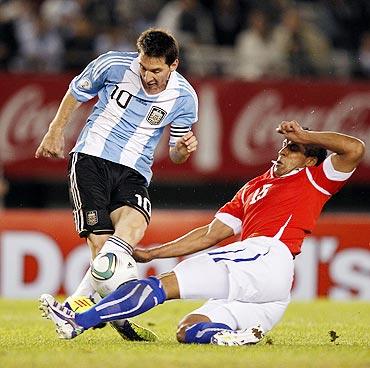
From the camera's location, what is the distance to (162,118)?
8.84 metres

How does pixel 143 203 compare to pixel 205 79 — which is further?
pixel 205 79

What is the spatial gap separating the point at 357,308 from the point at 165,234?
12.4 ft

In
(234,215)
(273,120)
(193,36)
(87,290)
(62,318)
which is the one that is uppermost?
(193,36)

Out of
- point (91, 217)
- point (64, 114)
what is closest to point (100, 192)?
point (91, 217)

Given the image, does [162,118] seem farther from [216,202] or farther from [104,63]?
[216,202]

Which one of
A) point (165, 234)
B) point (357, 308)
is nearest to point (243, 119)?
point (165, 234)

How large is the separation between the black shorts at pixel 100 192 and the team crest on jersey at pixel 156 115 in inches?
15.6

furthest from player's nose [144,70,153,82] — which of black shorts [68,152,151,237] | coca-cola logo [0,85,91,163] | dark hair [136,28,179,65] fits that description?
coca-cola logo [0,85,91,163]

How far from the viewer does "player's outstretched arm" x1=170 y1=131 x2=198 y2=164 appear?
838cm

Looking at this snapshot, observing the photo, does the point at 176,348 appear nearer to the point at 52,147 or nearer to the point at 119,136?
the point at 52,147

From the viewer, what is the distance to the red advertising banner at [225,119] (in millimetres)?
17281

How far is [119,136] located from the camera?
28.9ft

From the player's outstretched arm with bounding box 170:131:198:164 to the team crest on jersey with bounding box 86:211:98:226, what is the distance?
29.1 inches

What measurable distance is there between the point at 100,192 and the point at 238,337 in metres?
1.56
